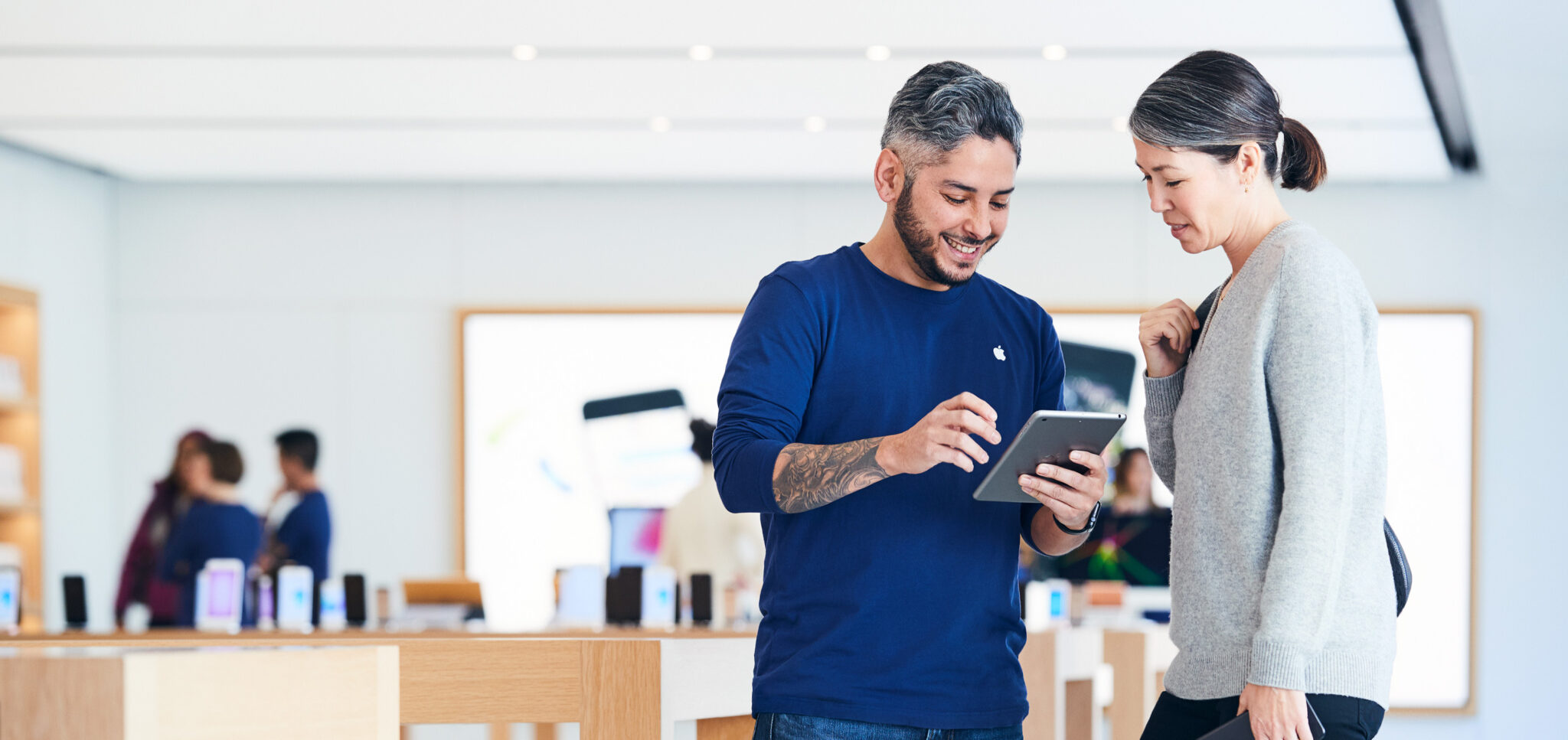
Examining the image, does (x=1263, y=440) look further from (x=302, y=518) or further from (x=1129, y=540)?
(x=302, y=518)

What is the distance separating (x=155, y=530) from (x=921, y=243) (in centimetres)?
415

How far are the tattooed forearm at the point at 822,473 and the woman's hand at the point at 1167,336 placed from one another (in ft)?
1.26

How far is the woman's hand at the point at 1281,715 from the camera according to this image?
1.33 metres

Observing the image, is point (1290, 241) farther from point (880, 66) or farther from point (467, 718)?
point (880, 66)

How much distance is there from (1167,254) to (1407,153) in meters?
1.09

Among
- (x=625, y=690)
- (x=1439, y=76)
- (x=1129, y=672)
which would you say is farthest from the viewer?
(x=1439, y=76)

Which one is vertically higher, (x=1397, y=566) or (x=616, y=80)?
(x=616, y=80)

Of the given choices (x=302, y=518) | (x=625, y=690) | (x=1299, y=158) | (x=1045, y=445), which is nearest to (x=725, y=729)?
(x=625, y=690)

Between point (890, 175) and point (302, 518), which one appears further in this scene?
point (302, 518)

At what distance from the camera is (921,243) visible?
160 centimetres

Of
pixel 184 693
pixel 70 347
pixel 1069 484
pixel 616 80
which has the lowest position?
pixel 184 693

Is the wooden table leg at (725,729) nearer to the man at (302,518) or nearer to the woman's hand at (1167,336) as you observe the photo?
the woman's hand at (1167,336)

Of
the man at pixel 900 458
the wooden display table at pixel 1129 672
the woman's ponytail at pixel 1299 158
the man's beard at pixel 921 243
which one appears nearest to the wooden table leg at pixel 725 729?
the man at pixel 900 458

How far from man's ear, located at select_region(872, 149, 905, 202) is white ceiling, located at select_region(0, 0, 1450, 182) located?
2523mm
